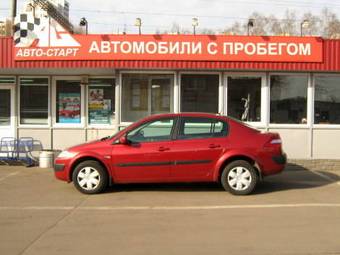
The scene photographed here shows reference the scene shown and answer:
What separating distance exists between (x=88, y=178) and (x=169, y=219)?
2696mm

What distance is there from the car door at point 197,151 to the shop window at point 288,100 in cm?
445

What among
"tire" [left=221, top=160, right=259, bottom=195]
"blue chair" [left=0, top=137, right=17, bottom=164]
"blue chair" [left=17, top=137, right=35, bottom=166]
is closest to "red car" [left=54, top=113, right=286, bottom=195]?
"tire" [left=221, top=160, right=259, bottom=195]

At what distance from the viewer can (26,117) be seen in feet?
51.8

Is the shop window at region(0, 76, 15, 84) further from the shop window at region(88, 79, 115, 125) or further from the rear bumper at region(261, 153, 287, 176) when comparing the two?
the rear bumper at region(261, 153, 287, 176)

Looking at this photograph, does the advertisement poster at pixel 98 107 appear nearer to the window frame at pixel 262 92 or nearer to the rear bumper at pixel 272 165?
the window frame at pixel 262 92

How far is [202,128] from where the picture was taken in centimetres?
1057

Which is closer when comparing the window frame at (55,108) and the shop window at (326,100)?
the shop window at (326,100)

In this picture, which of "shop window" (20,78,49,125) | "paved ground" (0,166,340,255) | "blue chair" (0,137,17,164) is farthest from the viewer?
"shop window" (20,78,49,125)

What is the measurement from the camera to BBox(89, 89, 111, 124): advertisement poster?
1575 cm

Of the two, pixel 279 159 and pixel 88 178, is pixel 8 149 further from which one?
pixel 279 159

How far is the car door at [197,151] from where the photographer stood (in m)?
10.3

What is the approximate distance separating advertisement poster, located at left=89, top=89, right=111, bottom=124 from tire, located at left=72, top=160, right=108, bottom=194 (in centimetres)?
532

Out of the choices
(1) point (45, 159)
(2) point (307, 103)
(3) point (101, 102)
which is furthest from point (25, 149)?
(2) point (307, 103)

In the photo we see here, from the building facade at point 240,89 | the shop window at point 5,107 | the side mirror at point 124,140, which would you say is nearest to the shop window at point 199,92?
the building facade at point 240,89
